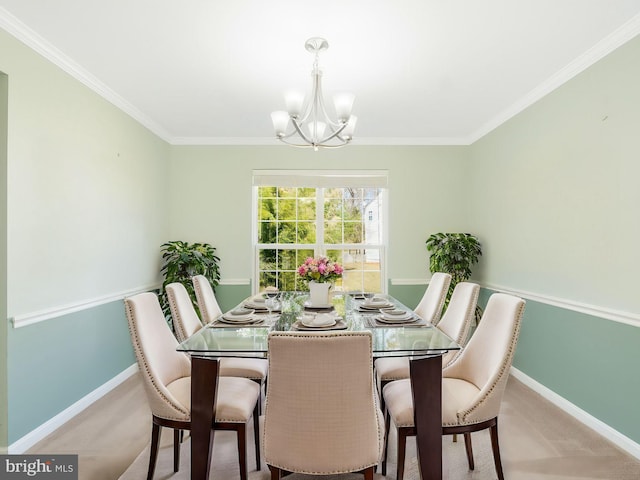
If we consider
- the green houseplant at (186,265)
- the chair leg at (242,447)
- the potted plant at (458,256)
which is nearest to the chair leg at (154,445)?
the chair leg at (242,447)

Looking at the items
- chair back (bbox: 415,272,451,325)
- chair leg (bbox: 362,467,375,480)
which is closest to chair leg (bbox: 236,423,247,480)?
chair leg (bbox: 362,467,375,480)

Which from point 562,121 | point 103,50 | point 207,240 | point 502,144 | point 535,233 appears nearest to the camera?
point 103,50

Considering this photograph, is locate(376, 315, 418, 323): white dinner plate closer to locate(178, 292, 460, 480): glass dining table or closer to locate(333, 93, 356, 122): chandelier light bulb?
locate(178, 292, 460, 480): glass dining table

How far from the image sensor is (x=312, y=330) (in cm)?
224

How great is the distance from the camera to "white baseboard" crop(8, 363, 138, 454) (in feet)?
8.15

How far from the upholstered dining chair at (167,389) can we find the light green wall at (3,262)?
93cm

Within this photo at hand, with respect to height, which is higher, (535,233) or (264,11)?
(264,11)

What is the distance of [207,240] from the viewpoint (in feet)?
16.1

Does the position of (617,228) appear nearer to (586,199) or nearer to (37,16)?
(586,199)

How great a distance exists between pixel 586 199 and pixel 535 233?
686mm

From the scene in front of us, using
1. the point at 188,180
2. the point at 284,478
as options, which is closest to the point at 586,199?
the point at 284,478

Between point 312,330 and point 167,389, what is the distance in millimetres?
806

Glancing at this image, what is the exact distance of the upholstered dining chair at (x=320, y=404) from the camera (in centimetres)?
152

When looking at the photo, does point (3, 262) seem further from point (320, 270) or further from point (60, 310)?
point (320, 270)
